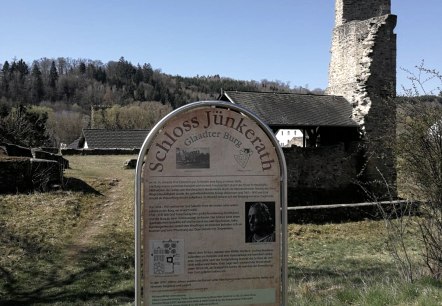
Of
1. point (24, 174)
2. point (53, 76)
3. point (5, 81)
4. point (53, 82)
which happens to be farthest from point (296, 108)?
point (53, 76)

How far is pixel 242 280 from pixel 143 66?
143m

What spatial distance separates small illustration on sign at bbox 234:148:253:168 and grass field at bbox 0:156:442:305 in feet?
7.71

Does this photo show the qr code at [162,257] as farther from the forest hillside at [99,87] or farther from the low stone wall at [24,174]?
the forest hillside at [99,87]

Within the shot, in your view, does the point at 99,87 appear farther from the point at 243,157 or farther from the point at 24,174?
the point at 243,157

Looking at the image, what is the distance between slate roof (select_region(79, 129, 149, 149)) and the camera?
46.6 meters

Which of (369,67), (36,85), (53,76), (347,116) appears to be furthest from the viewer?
(53,76)

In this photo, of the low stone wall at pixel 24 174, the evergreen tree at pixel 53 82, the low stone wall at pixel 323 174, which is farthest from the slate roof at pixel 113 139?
the evergreen tree at pixel 53 82

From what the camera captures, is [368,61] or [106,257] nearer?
[106,257]

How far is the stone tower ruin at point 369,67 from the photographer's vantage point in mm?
18828

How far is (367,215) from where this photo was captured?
1619cm

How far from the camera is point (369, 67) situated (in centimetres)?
1883

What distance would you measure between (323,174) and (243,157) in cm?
1588

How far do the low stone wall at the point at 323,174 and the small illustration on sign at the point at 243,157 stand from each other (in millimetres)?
14557

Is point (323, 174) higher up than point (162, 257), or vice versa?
point (323, 174)
